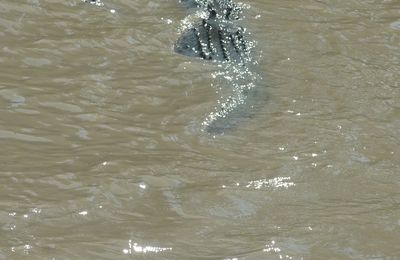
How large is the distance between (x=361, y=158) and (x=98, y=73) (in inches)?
89.5

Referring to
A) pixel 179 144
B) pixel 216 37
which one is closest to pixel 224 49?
pixel 216 37

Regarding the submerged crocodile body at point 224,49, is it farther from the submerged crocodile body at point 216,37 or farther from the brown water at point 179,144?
the brown water at point 179,144

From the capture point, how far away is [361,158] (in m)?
5.65

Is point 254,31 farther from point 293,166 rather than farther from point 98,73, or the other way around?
point 293,166

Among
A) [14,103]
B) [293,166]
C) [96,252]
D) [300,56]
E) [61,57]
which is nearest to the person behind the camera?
[96,252]

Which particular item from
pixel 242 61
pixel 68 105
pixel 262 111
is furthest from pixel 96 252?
pixel 242 61

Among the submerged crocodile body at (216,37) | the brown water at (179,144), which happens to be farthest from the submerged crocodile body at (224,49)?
the brown water at (179,144)

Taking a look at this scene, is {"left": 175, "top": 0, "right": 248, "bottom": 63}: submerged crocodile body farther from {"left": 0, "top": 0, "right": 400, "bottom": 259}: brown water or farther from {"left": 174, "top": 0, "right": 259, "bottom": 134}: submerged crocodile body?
{"left": 0, "top": 0, "right": 400, "bottom": 259}: brown water

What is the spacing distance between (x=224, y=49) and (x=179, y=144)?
200 cm

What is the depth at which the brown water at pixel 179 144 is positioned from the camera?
4531mm

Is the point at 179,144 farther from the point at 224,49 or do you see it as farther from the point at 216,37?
the point at 216,37

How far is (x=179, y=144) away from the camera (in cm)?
563

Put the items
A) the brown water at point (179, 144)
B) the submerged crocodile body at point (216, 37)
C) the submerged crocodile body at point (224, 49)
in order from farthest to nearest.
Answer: the submerged crocodile body at point (216, 37), the submerged crocodile body at point (224, 49), the brown water at point (179, 144)

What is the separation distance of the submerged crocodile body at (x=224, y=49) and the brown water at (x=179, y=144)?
0.11m
